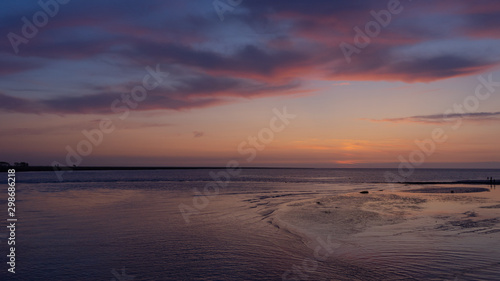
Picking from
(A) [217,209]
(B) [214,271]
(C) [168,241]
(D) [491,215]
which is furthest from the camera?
(A) [217,209]

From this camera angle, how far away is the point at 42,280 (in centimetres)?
1201

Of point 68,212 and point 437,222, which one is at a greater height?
point 68,212

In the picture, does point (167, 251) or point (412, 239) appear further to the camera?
point (412, 239)

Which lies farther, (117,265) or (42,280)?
(117,265)

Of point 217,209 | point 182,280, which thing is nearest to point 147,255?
point 182,280

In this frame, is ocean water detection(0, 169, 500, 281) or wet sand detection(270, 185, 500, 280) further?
wet sand detection(270, 185, 500, 280)

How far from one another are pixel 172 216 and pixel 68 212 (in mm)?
9344

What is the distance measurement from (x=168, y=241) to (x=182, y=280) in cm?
663

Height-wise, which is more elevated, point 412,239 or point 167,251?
point 167,251

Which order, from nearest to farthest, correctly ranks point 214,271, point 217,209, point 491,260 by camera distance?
point 214,271, point 491,260, point 217,209

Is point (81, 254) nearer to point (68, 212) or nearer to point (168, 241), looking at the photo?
point (168, 241)

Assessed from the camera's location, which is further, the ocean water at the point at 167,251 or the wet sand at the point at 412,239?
the wet sand at the point at 412,239

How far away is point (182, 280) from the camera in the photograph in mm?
11969

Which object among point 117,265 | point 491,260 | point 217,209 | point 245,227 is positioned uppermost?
point 217,209
